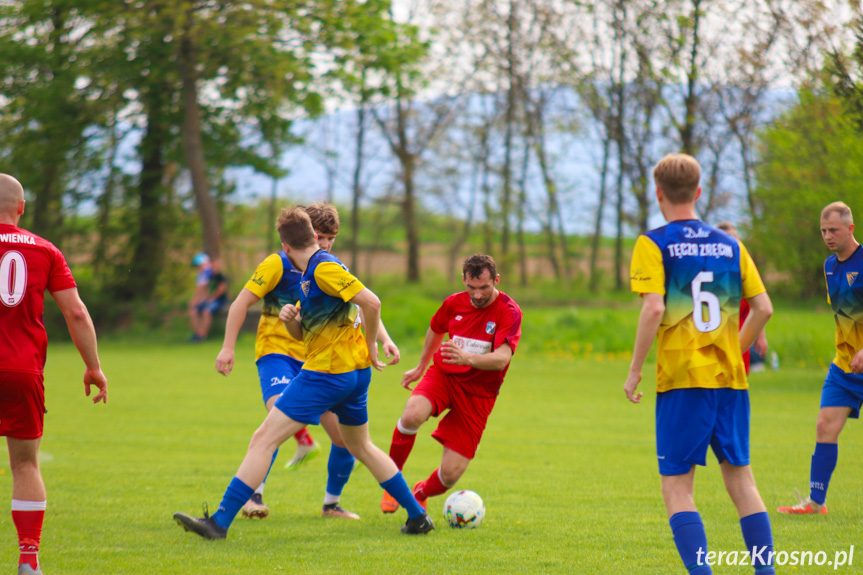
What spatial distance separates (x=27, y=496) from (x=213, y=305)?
63.6 feet

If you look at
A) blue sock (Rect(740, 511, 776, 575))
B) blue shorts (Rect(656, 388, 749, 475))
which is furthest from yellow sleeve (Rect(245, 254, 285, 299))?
blue sock (Rect(740, 511, 776, 575))

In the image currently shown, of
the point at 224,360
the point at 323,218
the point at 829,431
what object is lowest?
the point at 829,431

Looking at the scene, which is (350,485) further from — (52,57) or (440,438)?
(52,57)

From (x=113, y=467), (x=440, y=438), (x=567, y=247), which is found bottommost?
(x=113, y=467)

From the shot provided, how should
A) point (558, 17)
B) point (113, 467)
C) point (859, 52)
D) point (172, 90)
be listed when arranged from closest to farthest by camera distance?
point (113, 467)
point (859, 52)
point (558, 17)
point (172, 90)

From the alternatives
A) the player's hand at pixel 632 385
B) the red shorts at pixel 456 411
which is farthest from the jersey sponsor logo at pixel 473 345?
the player's hand at pixel 632 385

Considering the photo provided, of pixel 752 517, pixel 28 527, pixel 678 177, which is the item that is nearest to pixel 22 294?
pixel 28 527

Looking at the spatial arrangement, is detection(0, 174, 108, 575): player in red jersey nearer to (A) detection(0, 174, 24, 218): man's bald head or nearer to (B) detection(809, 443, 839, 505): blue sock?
(A) detection(0, 174, 24, 218): man's bald head

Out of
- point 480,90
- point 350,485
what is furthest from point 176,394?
point 480,90

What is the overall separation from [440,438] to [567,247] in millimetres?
26507

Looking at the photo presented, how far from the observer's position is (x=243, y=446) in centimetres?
879

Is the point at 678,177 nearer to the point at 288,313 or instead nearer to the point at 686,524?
the point at 686,524

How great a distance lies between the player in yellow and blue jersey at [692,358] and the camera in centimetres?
369

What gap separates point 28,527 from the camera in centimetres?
420
